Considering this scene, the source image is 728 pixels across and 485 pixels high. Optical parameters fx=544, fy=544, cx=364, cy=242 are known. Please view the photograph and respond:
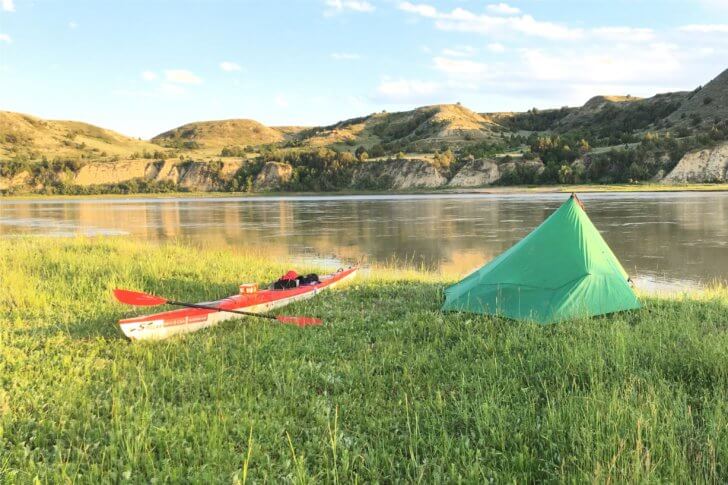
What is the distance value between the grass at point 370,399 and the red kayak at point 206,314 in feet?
0.79

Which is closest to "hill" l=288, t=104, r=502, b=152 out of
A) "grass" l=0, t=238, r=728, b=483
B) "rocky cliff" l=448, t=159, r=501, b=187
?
"rocky cliff" l=448, t=159, r=501, b=187

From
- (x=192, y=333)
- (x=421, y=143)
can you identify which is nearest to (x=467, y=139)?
(x=421, y=143)

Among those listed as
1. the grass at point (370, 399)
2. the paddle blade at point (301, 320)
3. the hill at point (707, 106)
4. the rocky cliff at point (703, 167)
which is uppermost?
the hill at point (707, 106)

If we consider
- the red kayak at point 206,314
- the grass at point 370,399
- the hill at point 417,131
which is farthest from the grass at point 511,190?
the red kayak at point 206,314

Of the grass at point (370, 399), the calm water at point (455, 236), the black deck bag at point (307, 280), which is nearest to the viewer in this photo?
the grass at point (370, 399)

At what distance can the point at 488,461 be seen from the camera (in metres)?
4.46

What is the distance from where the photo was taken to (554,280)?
31.0ft

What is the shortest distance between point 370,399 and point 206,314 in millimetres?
3940

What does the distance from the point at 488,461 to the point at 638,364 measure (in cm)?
302

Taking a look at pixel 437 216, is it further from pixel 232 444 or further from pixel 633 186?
pixel 633 186

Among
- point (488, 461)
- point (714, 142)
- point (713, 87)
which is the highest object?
point (713, 87)

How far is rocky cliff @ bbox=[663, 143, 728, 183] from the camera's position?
68.8m

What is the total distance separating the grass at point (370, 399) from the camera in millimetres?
4359

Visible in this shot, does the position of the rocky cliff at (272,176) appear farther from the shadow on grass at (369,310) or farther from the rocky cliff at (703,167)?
the shadow on grass at (369,310)
